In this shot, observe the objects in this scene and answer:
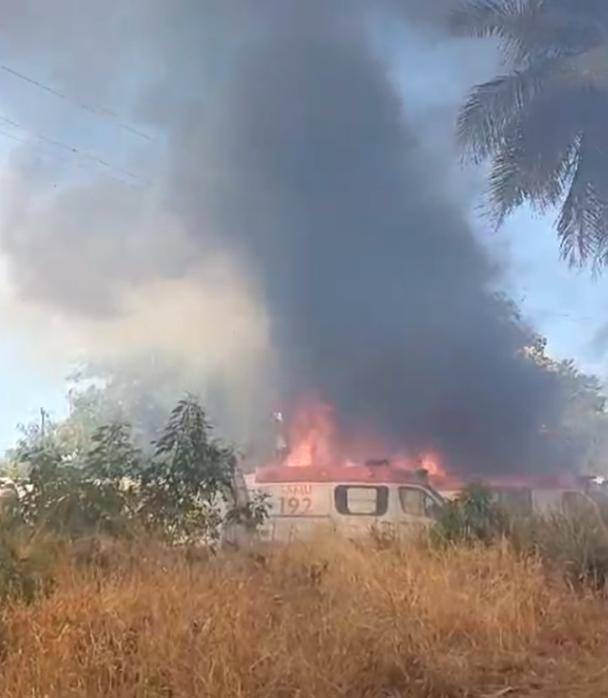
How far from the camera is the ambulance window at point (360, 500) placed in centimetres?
1070

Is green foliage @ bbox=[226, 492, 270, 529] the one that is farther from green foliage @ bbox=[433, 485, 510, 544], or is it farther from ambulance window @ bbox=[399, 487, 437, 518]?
ambulance window @ bbox=[399, 487, 437, 518]

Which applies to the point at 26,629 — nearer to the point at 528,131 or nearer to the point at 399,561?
the point at 399,561

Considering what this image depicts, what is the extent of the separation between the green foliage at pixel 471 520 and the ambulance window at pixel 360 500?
1368 mm

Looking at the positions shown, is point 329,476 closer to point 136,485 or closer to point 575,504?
point 575,504

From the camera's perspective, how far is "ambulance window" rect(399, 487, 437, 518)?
34.0 ft

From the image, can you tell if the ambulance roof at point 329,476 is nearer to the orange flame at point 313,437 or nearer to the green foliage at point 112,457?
the green foliage at point 112,457

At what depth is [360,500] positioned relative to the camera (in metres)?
10.8

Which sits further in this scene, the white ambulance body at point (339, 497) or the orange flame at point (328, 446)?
the orange flame at point (328, 446)

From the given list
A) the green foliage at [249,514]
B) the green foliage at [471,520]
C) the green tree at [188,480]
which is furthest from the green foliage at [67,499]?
the green foliage at [471,520]

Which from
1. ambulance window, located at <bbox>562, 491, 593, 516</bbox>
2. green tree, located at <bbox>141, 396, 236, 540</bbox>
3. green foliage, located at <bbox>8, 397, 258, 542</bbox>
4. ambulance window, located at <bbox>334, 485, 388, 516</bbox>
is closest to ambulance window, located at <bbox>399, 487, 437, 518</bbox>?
ambulance window, located at <bbox>334, 485, 388, 516</bbox>

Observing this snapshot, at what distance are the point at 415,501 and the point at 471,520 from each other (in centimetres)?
203

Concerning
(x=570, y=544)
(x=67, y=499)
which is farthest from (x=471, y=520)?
(x=67, y=499)

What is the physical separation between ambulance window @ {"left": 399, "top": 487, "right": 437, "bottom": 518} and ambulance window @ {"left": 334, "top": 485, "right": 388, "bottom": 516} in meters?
0.22

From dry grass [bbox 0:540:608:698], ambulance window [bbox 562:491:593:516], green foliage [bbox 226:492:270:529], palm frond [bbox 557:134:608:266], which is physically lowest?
dry grass [bbox 0:540:608:698]
